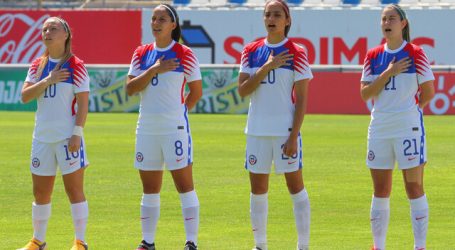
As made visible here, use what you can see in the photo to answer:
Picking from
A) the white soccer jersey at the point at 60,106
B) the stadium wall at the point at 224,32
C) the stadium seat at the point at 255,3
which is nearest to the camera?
the white soccer jersey at the point at 60,106

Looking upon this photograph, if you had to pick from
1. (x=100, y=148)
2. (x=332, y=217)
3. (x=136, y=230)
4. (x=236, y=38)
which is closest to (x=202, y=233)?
(x=136, y=230)

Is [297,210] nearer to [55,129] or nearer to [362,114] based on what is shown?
[55,129]

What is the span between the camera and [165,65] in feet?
33.1

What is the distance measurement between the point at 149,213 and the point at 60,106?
48.1 inches

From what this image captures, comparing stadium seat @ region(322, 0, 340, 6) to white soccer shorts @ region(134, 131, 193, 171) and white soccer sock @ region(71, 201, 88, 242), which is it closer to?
white soccer shorts @ region(134, 131, 193, 171)

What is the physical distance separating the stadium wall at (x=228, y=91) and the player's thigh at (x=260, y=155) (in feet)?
70.9

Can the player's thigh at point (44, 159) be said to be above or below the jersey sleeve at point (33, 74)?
below

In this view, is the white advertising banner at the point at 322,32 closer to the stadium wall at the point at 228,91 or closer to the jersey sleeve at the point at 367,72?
the stadium wall at the point at 228,91

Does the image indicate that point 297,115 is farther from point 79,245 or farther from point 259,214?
point 79,245

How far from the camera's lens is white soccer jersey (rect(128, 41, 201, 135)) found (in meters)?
10.2

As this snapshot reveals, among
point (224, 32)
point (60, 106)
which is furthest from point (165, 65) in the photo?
point (224, 32)

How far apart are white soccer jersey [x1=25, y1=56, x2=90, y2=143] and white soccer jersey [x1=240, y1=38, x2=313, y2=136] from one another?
1.48 metres

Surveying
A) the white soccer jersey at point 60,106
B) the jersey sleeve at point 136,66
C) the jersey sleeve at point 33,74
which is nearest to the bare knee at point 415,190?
the jersey sleeve at point 136,66

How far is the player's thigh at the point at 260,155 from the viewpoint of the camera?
10.2 m
